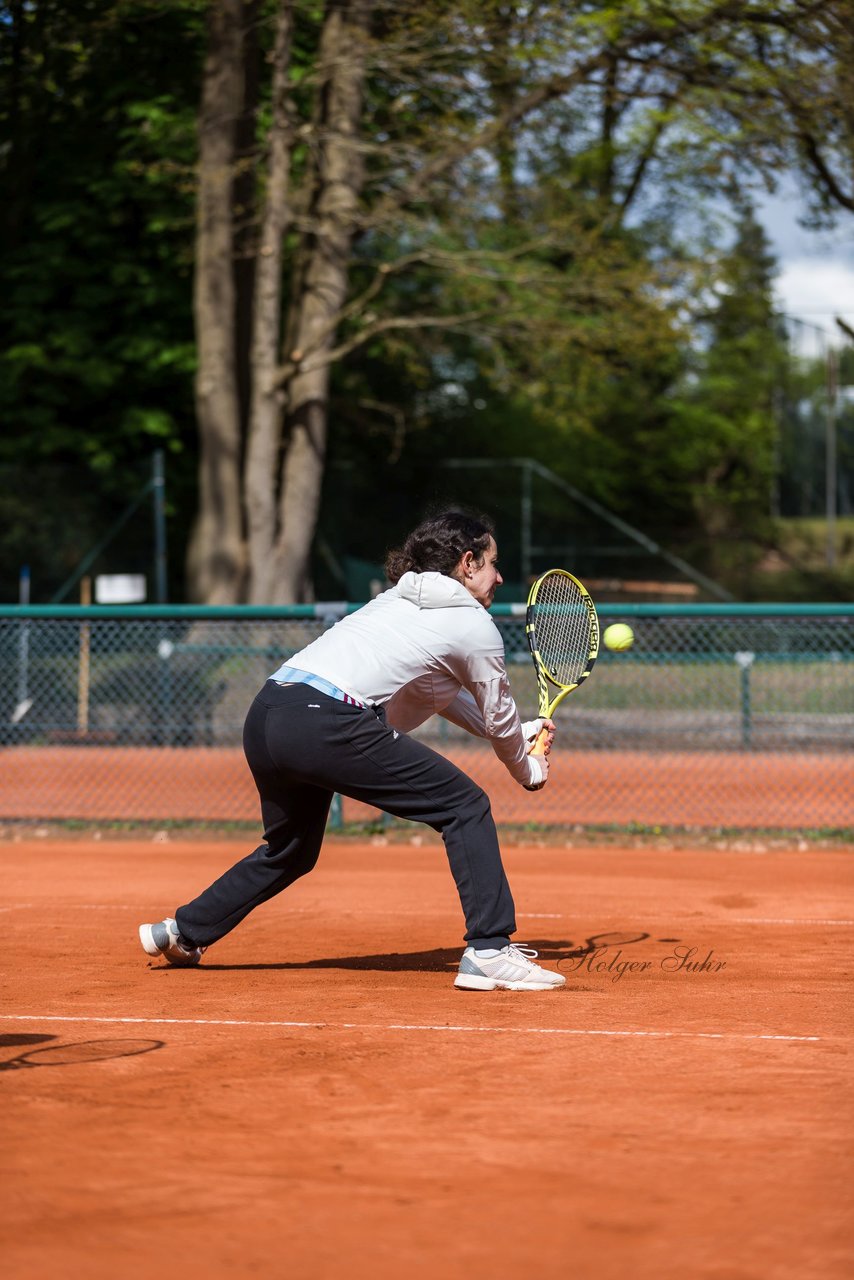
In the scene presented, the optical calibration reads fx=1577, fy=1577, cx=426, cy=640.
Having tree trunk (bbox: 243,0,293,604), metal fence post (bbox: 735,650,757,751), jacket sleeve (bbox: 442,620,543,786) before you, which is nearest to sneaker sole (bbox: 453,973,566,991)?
jacket sleeve (bbox: 442,620,543,786)

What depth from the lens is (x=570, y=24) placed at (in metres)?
18.4

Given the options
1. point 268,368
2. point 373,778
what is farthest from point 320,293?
point 373,778

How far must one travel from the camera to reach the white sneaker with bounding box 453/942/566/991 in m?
5.84

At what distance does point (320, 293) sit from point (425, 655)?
14070mm

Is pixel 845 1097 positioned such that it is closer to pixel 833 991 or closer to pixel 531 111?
pixel 833 991

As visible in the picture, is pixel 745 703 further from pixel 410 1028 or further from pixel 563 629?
pixel 410 1028

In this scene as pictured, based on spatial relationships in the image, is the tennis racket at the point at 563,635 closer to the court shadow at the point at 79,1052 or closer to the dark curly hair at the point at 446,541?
the dark curly hair at the point at 446,541

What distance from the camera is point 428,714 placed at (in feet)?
19.7

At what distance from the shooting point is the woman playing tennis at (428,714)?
5707mm

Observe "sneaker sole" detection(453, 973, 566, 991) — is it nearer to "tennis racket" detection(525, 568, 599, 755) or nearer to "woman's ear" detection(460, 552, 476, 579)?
"tennis racket" detection(525, 568, 599, 755)

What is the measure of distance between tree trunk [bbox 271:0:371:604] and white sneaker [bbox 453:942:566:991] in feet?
43.3

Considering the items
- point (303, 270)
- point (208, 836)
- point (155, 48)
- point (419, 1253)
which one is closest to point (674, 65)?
point (303, 270)

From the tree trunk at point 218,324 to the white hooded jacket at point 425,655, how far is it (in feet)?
43.3
